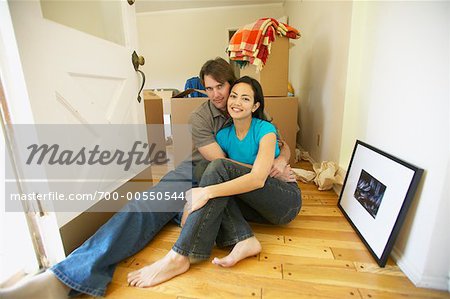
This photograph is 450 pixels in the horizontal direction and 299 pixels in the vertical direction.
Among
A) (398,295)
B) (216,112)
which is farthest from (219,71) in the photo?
(398,295)

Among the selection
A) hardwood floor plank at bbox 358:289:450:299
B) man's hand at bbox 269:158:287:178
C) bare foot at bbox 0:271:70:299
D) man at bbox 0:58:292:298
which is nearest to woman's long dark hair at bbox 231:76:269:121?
man at bbox 0:58:292:298

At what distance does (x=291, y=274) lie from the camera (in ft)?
2.67

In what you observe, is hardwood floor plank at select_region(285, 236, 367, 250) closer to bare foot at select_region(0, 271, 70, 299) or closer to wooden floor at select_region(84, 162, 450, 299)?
wooden floor at select_region(84, 162, 450, 299)

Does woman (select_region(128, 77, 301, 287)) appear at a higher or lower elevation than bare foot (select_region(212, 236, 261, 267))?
higher

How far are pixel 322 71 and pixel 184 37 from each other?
3079 mm


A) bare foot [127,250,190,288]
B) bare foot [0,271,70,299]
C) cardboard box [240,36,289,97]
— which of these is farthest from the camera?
cardboard box [240,36,289,97]

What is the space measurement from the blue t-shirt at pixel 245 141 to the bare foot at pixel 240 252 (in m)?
0.35

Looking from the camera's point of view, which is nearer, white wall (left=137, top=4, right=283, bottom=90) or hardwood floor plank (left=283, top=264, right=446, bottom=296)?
hardwood floor plank (left=283, top=264, right=446, bottom=296)

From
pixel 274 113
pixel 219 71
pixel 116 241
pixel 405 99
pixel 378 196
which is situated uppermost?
pixel 219 71

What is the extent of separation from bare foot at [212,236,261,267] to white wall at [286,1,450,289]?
0.52 meters

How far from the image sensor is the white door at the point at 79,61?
73cm

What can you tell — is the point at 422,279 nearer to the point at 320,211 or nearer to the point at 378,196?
the point at 378,196

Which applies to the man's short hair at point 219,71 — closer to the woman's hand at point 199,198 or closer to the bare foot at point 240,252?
the woman's hand at point 199,198

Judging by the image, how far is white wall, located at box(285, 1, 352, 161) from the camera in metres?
1.46
